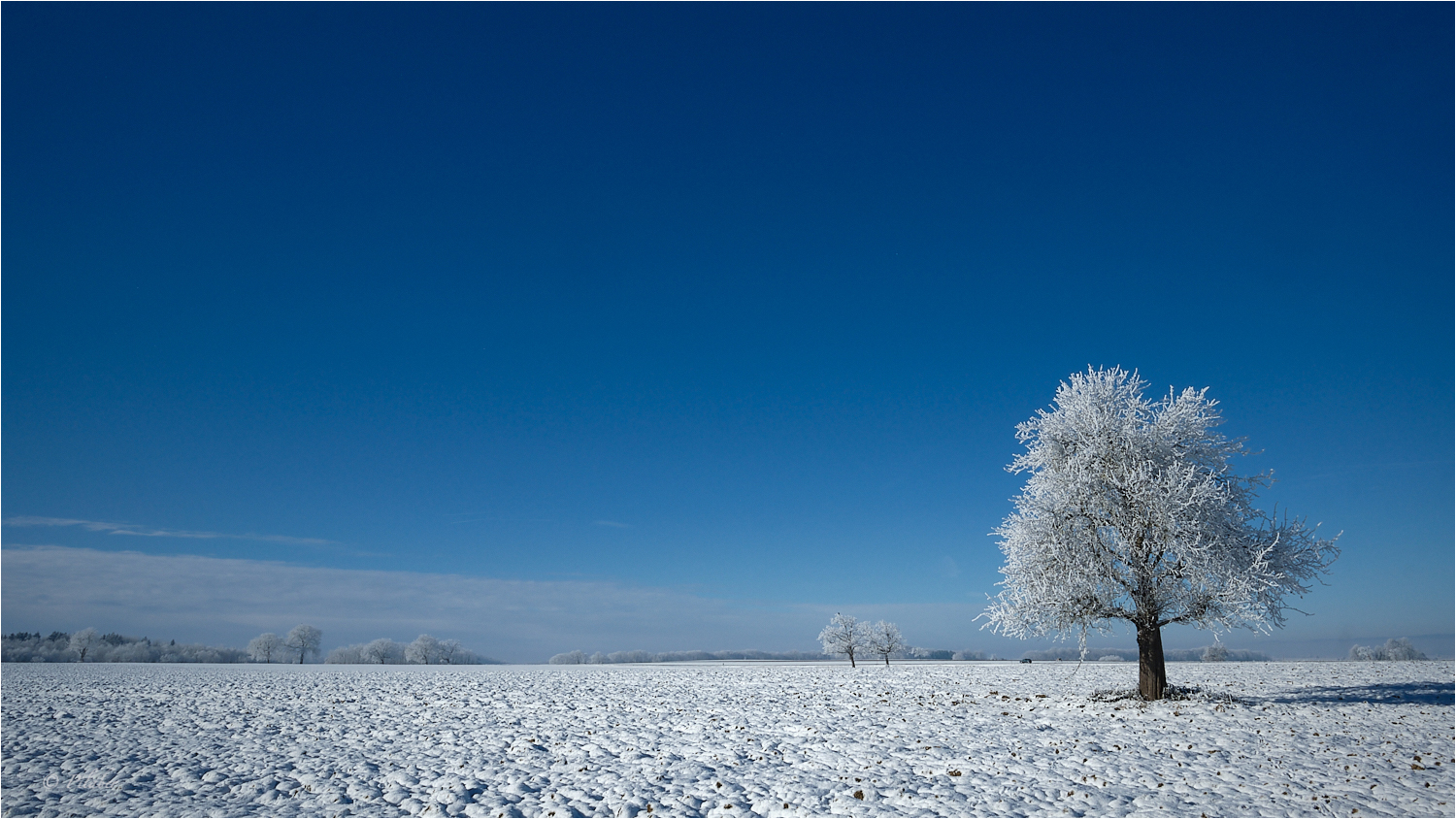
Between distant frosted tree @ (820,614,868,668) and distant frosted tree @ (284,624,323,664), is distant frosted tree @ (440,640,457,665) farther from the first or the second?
distant frosted tree @ (820,614,868,668)

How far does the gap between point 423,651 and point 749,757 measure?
11668 centimetres

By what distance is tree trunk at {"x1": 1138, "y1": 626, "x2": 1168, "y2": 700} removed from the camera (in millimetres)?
19938

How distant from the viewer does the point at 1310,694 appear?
2270 cm

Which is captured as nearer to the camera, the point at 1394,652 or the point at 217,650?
the point at 1394,652

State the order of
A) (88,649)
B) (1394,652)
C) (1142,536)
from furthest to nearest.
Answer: (88,649) < (1394,652) < (1142,536)

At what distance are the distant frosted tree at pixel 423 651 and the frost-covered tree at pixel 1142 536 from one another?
378 feet

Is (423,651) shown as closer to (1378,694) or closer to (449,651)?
(449,651)

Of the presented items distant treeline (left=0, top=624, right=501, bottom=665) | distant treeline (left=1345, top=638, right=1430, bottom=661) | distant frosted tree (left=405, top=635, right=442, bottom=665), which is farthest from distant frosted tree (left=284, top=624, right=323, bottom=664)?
distant treeline (left=1345, top=638, right=1430, bottom=661)

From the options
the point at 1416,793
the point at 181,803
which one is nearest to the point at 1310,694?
the point at 1416,793

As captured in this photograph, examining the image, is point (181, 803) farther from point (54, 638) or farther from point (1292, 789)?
point (54, 638)

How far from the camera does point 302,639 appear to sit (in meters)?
112

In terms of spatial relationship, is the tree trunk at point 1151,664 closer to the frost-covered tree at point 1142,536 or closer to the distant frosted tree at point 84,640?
the frost-covered tree at point 1142,536

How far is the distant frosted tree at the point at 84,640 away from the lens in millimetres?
92500

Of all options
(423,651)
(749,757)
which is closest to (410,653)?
(423,651)
